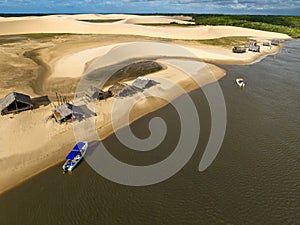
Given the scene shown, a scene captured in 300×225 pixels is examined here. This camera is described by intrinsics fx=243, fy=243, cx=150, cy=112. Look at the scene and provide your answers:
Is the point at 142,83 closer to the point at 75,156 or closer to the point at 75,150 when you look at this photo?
the point at 75,150

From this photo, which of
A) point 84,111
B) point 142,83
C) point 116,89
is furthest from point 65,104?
point 142,83

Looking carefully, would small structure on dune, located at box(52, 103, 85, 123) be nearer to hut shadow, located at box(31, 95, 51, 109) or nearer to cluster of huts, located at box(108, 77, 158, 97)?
hut shadow, located at box(31, 95, 51, 109)

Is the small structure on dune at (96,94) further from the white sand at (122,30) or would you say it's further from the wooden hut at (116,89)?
the white sand at (122,30)

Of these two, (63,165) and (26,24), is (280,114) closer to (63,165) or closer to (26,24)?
(63,165)

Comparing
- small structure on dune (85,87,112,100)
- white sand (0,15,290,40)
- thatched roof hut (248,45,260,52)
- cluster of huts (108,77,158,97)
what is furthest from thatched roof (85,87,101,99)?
white sand (0,15,290,40)

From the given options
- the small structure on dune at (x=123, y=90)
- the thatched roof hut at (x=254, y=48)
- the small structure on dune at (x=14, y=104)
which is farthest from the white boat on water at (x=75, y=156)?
the thatched roof hut at (x=254, y=48)

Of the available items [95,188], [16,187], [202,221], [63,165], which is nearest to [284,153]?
[202,221]
